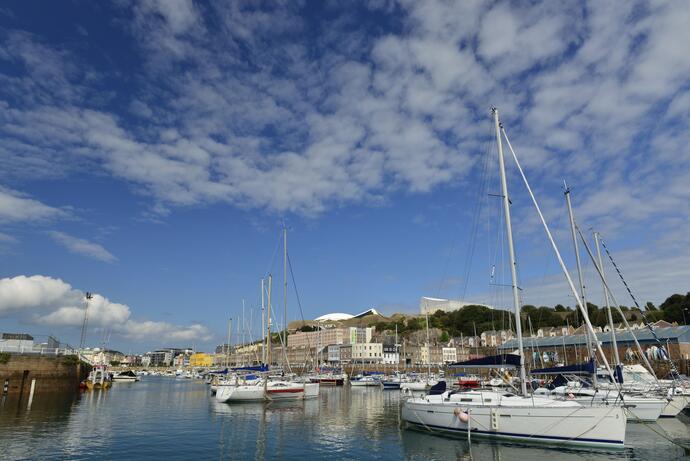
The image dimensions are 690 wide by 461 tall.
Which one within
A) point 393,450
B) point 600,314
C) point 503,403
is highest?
point 600,314

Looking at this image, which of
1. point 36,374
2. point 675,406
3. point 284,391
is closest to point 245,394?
point 284,391

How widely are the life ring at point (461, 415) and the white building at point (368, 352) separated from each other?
5847 inches

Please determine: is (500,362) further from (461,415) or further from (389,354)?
(389,354)

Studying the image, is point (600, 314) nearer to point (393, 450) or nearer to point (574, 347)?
point (574, 347)

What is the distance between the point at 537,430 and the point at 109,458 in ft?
63.7

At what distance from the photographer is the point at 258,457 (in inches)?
821

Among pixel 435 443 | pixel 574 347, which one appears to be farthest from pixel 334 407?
pixel 574 347

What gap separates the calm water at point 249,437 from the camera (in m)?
20.8

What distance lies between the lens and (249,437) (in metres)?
25.8

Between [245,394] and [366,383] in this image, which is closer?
[245,394]

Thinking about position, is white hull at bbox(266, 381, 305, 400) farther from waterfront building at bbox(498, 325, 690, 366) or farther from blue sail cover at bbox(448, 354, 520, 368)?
waterfront building at bbox(498, 325, 690, 366)

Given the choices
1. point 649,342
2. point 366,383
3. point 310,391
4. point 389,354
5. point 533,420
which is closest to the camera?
point 533,420

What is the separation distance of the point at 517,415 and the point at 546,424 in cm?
128

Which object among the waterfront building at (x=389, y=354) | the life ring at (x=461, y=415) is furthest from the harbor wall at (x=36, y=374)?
the waterfront building at (x=389, y=354)
